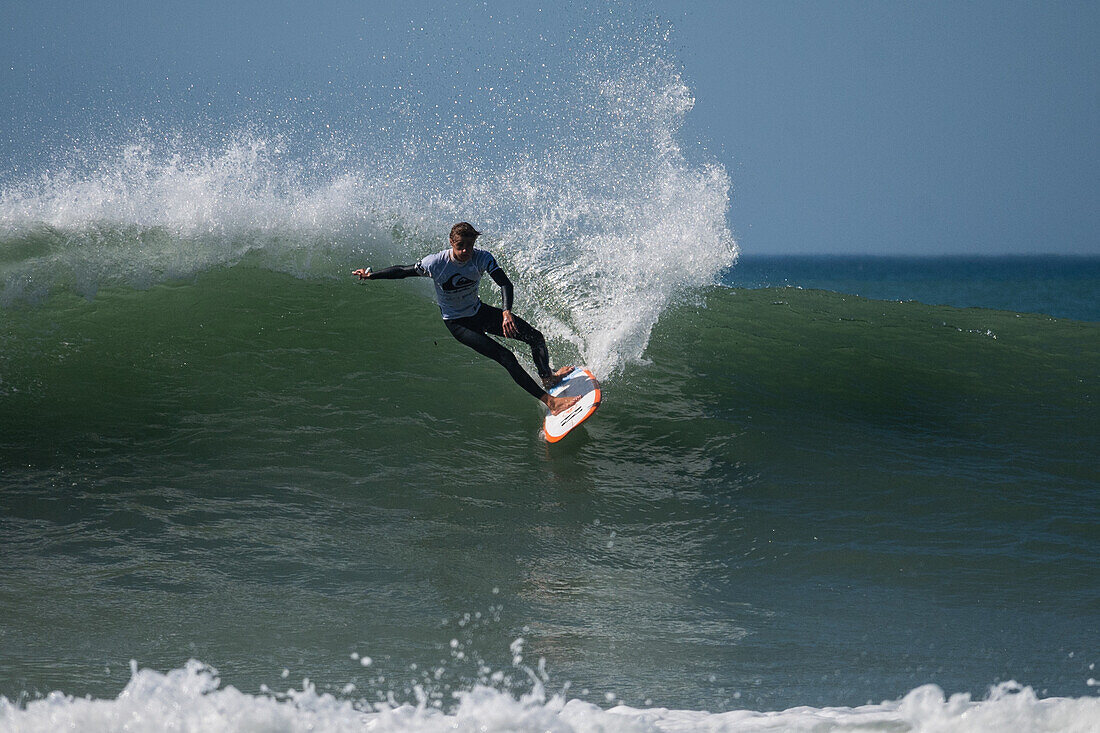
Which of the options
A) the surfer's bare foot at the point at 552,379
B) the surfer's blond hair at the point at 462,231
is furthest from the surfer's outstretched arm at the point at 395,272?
the surfer's bare foot at the point at 552,379

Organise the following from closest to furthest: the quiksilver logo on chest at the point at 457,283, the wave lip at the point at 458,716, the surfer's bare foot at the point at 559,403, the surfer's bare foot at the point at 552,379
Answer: the wave lip at the point at 458,716 < the quiksilver logo on chest at the point at 457,283 < the surfer's bare foot at the point at 559,403 < the surfer's bare foot at the point at 552,379

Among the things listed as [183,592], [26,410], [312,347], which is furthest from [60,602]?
[312,347]

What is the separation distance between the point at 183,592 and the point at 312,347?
4.10 metres

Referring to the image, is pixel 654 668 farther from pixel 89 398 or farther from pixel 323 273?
pixel 323 273

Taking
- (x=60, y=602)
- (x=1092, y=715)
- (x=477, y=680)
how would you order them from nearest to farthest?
(x=1092, y=715) → (x=477, y=680) → (x=60, y=602)

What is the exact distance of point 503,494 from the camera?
5320 mm

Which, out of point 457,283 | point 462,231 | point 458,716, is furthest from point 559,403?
point 458,716

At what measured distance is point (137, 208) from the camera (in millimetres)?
9453

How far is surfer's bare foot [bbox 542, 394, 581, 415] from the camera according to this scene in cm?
630

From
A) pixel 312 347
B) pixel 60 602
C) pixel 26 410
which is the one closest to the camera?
pixel 60 602

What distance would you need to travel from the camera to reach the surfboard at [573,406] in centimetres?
614

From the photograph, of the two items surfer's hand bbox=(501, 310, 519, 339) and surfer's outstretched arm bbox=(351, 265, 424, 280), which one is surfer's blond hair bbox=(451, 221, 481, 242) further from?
surfer's hand bbox=(501, 310, 519, 339)

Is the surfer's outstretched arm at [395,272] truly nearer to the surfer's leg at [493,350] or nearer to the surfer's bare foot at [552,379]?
the surfer's leg at [493,350]

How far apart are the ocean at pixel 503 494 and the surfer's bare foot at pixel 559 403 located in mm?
299
